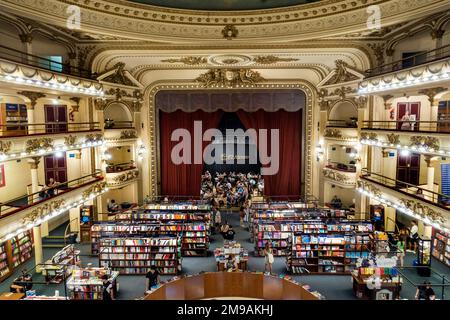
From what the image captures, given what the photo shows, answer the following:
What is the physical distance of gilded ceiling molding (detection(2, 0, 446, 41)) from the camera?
36.3 ft

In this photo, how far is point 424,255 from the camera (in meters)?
11.0

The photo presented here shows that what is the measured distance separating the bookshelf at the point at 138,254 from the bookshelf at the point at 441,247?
31.6 feet

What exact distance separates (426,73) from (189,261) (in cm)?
1014

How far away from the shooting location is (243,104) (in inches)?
717

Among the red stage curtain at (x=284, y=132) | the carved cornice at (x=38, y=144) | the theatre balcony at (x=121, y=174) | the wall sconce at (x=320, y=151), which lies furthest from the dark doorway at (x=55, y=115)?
the wall sconce at (x=320, y=151)

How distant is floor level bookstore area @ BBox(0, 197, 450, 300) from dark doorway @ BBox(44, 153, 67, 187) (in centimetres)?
219

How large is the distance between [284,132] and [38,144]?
41.5ft

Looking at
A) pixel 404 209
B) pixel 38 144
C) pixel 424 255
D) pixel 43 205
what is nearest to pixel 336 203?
pixel 424 255

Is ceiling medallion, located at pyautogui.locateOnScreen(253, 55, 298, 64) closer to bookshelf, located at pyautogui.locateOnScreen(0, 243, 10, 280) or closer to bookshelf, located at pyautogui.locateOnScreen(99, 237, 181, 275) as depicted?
bookshelf, located at pyautogui.locateOnScreen(99, 237, 181, 275)

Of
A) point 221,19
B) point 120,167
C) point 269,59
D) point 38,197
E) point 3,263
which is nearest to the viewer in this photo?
point 3,263

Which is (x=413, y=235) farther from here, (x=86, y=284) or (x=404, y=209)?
(x=86, y=284)
